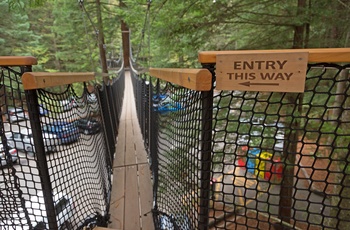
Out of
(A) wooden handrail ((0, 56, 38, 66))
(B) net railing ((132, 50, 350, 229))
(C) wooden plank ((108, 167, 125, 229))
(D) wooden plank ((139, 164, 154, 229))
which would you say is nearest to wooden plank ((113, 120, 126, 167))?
(C) wooden plank ((108, 167, 125, 229))

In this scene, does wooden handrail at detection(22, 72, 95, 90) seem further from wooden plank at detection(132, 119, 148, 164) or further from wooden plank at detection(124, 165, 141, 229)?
wooden plank at detection(132, 119, 148, 164)

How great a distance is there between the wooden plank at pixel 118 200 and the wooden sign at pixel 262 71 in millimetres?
1178

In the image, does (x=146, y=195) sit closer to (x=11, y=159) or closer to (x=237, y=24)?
(x=11, y=159)

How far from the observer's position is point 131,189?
178 centimetres

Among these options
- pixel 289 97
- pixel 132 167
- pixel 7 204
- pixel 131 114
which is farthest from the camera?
pixel 131 114

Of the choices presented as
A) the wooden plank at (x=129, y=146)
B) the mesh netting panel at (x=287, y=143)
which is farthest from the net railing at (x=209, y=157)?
the wooden plank at (x=129, y=146)

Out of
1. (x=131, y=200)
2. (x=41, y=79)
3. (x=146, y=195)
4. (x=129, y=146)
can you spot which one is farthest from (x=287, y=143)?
(x=41, y=79)

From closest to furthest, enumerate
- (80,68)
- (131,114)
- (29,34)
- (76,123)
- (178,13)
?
(76,123) < (178,13) < (131,114) < (29,34) < (80,68)

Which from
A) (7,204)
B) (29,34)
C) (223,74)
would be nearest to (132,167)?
(7,204)

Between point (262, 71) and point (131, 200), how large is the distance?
1.35 metres

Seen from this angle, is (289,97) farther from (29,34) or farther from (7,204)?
(29,34)

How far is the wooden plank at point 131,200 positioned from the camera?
4.80 ft

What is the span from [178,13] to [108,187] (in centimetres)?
205

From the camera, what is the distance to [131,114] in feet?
14.6
